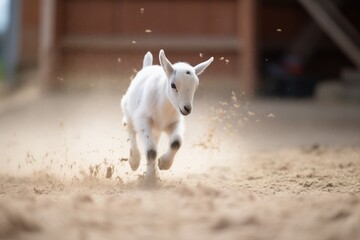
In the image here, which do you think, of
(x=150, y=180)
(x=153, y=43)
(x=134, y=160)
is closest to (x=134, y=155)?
(x=134, y=160)

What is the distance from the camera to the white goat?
4.78m

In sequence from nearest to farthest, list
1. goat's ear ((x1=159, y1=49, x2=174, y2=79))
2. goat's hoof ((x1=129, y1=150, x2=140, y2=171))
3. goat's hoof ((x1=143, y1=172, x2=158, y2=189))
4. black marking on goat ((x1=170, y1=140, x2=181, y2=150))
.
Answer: goat's ear ((x1=159, y1=49, x2=174, y2=79)) < black marking on goat ((x1=170, y1=140, x2=181, y2=150)) < goat's hoof ((x1=143, y1=172, x2=158, y2=189)) < goat's hoof ((x1=129, y1=150, x2=140, y2=171))

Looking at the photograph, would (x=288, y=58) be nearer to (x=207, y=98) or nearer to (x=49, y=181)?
(x=207, y=98)

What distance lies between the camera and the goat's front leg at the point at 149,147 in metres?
5.07

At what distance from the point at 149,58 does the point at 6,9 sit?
30.8ft

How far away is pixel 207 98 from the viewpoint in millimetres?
12109

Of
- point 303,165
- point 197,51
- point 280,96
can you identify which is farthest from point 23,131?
point 280,96

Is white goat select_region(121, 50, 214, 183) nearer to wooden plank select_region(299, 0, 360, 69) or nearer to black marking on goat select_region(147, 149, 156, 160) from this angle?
black marking on goat select_region(147, 149, 156, 160)

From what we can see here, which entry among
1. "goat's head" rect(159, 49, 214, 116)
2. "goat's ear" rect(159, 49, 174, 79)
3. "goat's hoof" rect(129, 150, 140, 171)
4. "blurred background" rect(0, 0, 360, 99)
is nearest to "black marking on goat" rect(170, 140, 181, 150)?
"goat's head" rect(159, 49, 214, 116)

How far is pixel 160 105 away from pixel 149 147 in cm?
38

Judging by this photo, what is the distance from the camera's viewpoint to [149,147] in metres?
5.06

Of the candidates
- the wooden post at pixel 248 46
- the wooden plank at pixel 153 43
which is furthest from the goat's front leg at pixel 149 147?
the wooden plank at pixel 153 43

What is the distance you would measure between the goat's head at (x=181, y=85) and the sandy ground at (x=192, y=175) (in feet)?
2.04

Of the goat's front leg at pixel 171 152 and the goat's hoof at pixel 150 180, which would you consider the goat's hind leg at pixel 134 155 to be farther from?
the goat's front leg at pixel 171 152
